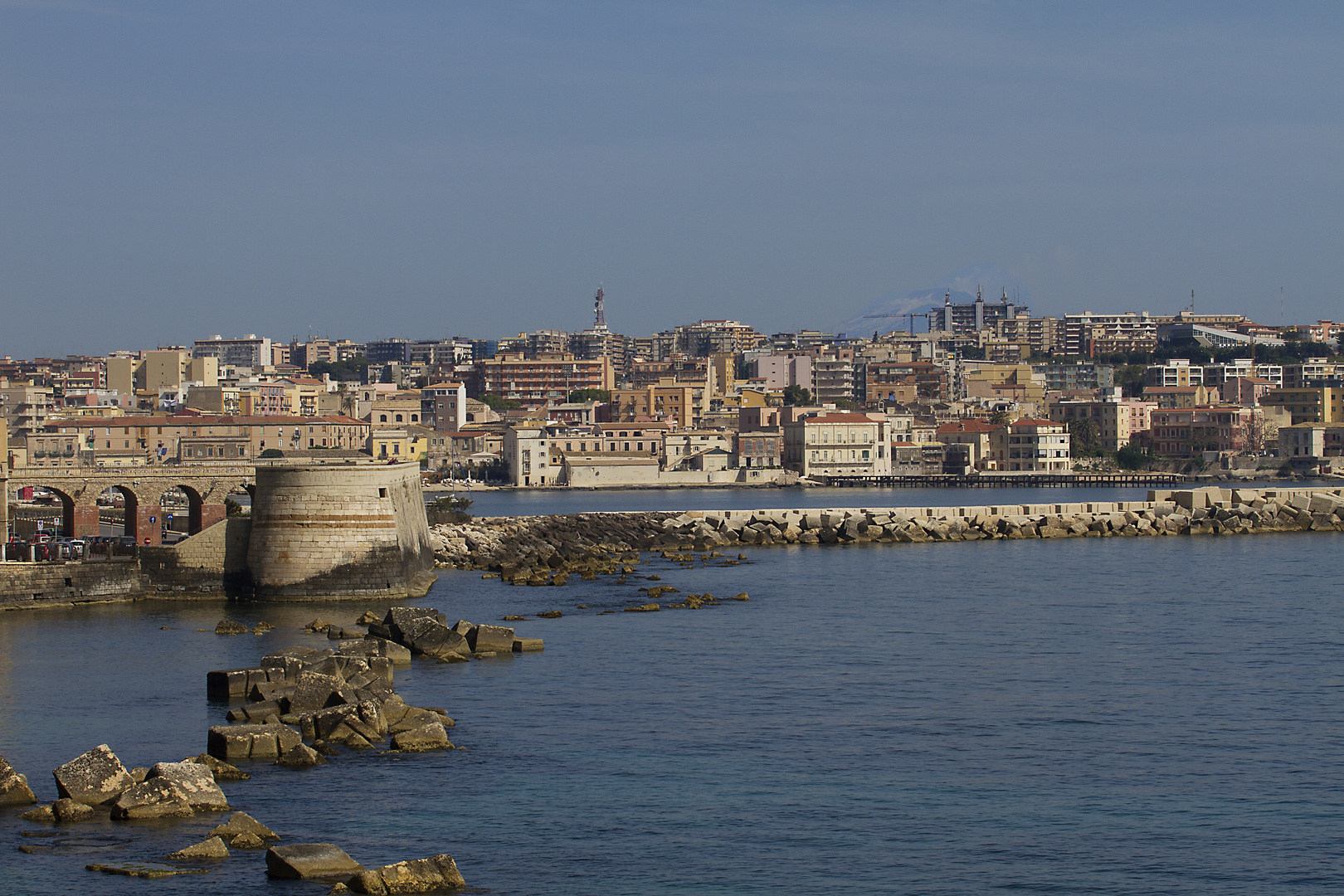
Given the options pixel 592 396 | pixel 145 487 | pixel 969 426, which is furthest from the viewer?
pixel 592 396

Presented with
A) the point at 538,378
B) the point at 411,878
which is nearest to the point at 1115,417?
the point at 538,378

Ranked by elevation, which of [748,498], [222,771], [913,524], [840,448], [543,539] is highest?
[840,448]

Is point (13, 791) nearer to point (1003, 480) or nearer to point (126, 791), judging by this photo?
point (126, 791)

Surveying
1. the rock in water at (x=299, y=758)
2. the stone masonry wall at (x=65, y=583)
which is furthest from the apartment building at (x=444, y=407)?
the rock in water at (x=299, y=758)

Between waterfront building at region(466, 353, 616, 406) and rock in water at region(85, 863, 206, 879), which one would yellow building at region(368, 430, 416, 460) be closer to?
waterfront building at region(466, 353, 616, 406)

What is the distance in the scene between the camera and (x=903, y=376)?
148 meters

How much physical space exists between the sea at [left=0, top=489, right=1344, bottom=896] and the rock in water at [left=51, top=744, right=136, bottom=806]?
1.70 ft

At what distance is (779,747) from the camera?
18.2 metres

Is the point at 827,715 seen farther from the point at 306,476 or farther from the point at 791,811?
the point at 306,476

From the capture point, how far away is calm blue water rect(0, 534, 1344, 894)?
13.9m

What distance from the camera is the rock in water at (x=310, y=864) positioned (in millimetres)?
13117

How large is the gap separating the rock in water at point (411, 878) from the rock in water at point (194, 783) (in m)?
2.77

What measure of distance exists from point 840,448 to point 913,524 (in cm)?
5365

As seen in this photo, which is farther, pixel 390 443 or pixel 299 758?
pixel 390 443
